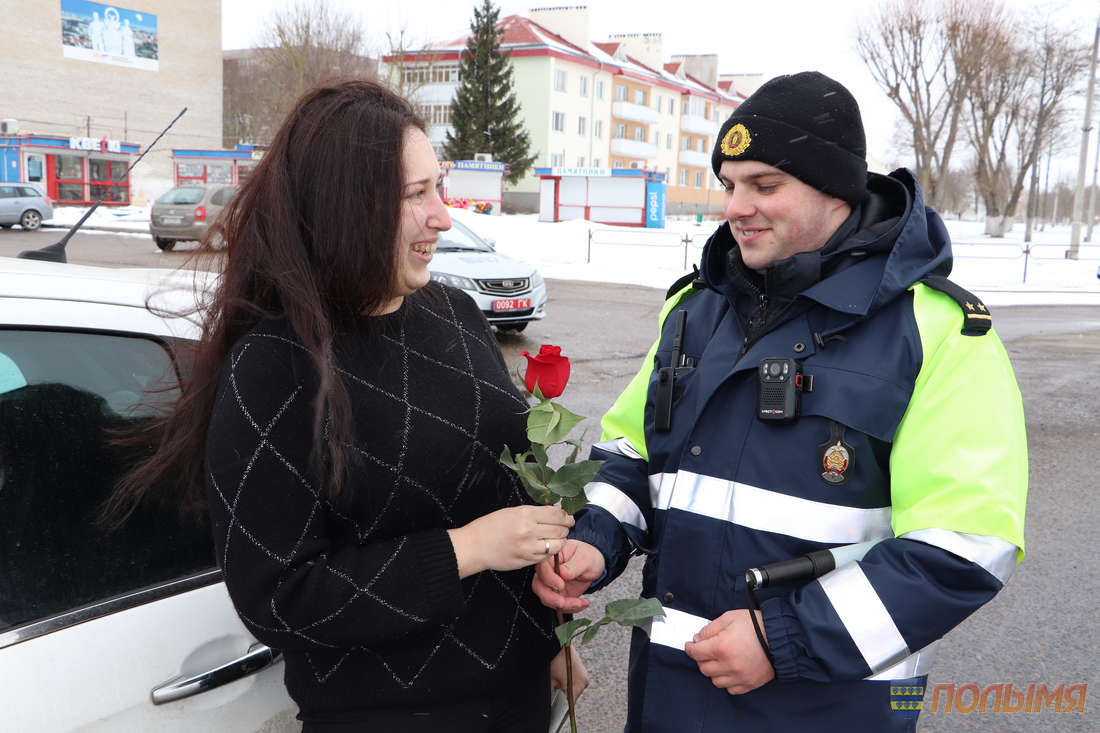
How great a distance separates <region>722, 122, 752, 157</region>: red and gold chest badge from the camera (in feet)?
6.19

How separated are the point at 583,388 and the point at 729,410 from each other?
644 centimetres

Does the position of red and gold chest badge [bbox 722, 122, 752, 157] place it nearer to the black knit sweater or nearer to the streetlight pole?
the black knit sweater

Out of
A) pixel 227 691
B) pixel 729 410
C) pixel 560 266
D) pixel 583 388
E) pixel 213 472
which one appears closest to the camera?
pixel 213 472

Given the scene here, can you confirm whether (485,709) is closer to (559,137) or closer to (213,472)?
(213,472)

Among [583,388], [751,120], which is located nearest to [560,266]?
[583,388]

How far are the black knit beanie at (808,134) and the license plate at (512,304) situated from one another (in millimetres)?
8765

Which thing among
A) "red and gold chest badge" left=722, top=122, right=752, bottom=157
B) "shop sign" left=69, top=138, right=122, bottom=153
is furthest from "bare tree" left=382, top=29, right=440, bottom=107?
"red and gold chest badge" left=722, top=122, right=752, bottom=157

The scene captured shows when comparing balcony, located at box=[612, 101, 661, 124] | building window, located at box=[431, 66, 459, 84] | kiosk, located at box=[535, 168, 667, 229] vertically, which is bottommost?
kiosk, located at box=[535, 168, 667, 229]

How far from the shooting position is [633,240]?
28.3 m

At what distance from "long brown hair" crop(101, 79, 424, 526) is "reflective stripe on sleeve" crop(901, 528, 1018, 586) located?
1025mm

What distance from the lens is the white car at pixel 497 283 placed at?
416 inches

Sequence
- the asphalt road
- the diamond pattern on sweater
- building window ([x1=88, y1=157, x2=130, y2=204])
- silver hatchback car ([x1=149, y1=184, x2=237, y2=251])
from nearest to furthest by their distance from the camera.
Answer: the diamond pattern on sweater, the asphalt road, silver hatchback car ([x1=149, y1=184, x2=237, y2=251]), building window ([x1=88, y1=157, x2=130, y2=204])

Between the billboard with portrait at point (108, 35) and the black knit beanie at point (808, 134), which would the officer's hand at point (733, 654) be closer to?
the black knit beanie at point (808, 134)

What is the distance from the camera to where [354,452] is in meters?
1.55
